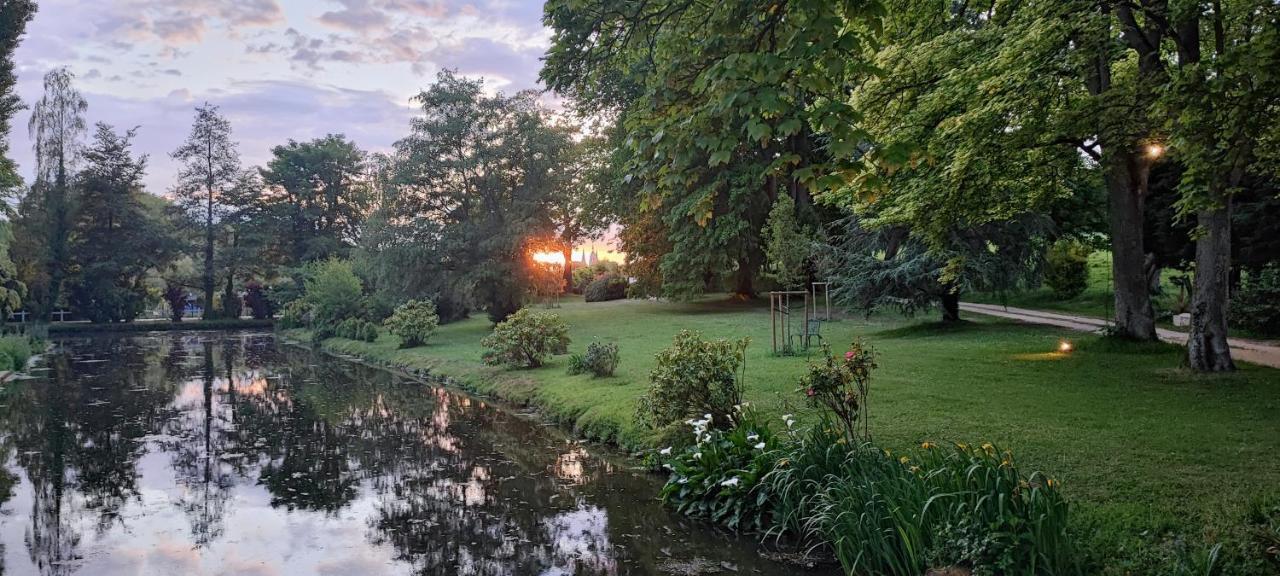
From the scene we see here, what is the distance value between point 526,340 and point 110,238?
3935 centimetres

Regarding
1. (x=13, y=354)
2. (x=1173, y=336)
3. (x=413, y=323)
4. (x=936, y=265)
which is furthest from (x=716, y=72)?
(x=13, y=354)

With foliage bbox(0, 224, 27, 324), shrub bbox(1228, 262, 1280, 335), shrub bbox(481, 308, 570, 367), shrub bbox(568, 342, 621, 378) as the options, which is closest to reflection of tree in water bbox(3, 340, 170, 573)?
foliage bbox(0, 224, 27, 324)

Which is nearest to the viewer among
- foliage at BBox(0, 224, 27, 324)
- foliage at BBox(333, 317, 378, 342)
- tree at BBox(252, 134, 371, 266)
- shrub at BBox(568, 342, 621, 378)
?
shrub at BBox(568, 342, 621, 378)

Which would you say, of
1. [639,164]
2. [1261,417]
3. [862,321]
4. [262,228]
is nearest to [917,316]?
[862,321]

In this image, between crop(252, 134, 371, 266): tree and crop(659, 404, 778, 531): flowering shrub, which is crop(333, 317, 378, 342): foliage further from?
crop(659, 404, 778, 531): flowering shrub

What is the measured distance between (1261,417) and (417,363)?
19.9m

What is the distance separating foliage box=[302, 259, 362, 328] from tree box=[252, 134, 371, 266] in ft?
53.6

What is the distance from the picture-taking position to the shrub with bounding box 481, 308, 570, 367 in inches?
707

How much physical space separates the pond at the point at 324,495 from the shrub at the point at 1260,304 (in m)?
16.3

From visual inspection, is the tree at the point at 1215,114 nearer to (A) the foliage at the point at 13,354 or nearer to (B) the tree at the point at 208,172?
(A) the foliage at the point at 13,354

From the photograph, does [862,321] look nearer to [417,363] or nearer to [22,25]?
[417,363]

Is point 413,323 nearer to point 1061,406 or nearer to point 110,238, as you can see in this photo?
point 1061,406

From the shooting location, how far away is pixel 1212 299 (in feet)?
34.7

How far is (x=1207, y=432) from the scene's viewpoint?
7566 mm
